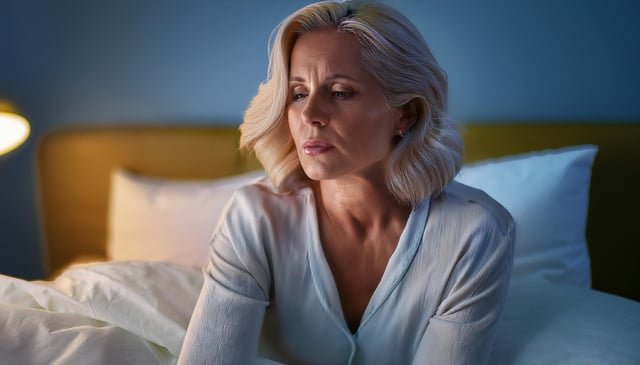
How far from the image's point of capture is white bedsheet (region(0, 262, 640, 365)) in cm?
114

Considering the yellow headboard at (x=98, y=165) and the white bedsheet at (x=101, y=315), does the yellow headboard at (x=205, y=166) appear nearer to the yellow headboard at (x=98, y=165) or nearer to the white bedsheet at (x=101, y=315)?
the yellow headboard at (x=98, y=165)

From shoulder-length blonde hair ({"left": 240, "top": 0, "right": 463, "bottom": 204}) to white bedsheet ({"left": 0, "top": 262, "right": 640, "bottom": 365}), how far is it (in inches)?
13.3

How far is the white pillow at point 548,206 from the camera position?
1.58 meters

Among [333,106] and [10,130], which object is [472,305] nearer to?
[333,106]

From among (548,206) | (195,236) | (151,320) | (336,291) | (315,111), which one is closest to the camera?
(315,111)

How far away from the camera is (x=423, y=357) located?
1.12m

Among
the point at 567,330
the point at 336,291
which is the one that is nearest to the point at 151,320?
the point at 336,291

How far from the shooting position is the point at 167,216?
6.38 feet

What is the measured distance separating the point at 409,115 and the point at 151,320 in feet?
2.06

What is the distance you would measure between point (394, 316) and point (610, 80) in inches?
39.7

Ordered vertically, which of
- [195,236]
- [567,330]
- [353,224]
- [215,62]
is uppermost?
[215,62]

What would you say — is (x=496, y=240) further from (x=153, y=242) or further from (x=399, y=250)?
(x=153, y=242)

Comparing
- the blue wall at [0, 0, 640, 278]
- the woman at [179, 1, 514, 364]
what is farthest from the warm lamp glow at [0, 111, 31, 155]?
the woman at [179, 1, 514, 364]

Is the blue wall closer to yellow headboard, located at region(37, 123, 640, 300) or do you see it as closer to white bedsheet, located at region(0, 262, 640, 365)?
yellow headboard, located at region(37, 123, 640, 300)
